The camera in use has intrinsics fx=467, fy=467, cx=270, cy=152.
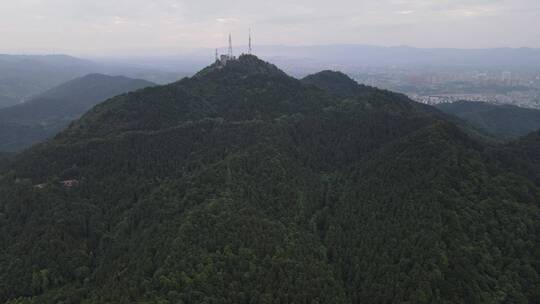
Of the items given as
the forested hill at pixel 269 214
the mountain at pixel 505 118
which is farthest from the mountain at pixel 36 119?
the mountain at pixel 505 118

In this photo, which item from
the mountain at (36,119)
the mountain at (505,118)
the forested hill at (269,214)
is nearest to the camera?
the forested hill at (269,214)

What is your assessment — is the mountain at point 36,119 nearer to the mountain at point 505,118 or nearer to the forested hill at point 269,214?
the forested hill at point 269,214

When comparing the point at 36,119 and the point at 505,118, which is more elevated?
the point at 505,118

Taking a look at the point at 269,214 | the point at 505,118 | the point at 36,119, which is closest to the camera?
the point at 269,214

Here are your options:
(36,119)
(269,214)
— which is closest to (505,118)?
(269,214)

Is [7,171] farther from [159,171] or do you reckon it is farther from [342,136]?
[342,136]

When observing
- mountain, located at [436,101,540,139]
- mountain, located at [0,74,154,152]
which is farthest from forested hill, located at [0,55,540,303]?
mountain, located at [0,74,154,152]

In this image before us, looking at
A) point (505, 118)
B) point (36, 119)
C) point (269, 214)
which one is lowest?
point (36, 119)

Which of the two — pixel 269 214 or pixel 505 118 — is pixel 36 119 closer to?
pixel 269 214

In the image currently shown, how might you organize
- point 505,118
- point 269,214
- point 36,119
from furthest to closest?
point 36,119 → point 505,118 → point 269,214
